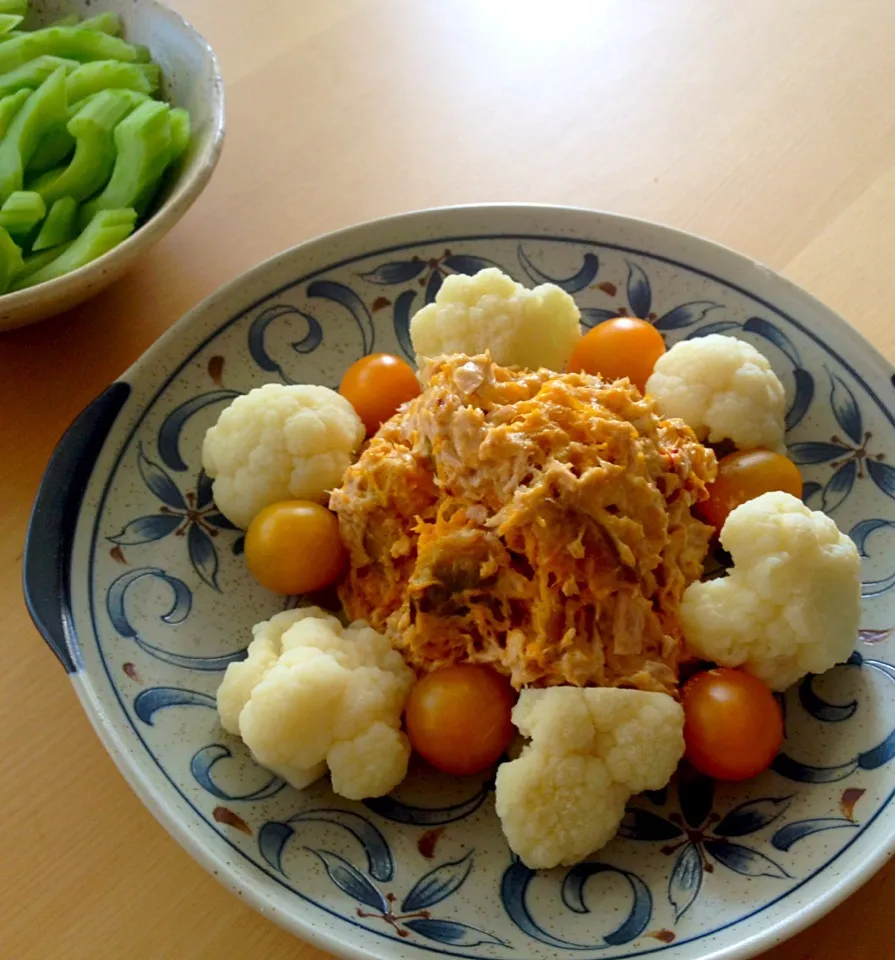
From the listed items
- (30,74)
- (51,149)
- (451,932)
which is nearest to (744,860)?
(451,932)

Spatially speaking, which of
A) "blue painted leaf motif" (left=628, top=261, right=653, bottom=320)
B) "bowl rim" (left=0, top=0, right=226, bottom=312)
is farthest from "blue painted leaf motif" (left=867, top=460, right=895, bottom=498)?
"bowl rim" (left=0, top=0, right=226, bottom=312)

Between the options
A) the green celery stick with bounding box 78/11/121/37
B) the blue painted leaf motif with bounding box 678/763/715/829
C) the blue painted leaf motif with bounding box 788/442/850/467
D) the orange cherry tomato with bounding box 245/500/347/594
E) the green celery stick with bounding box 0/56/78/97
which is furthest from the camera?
the green celery stick with bounding box 78/11/121/37

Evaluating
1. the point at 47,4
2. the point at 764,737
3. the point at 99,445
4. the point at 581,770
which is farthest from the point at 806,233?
the point at 47,4

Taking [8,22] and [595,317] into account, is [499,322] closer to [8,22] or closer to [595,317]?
[595,317]

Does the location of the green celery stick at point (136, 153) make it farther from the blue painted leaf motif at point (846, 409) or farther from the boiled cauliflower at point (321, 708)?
the blue painted leaf motif at point (846, 409)

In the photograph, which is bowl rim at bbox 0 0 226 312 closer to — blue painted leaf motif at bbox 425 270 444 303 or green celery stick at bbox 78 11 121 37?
green celery stick at bbox 78 11 121 37

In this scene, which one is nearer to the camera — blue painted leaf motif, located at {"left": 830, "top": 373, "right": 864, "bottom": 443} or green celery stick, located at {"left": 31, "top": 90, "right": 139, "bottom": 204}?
blue painted leaf motif, located at {"left": 830, "top": 373, "right": 864, "bottom": 443}
